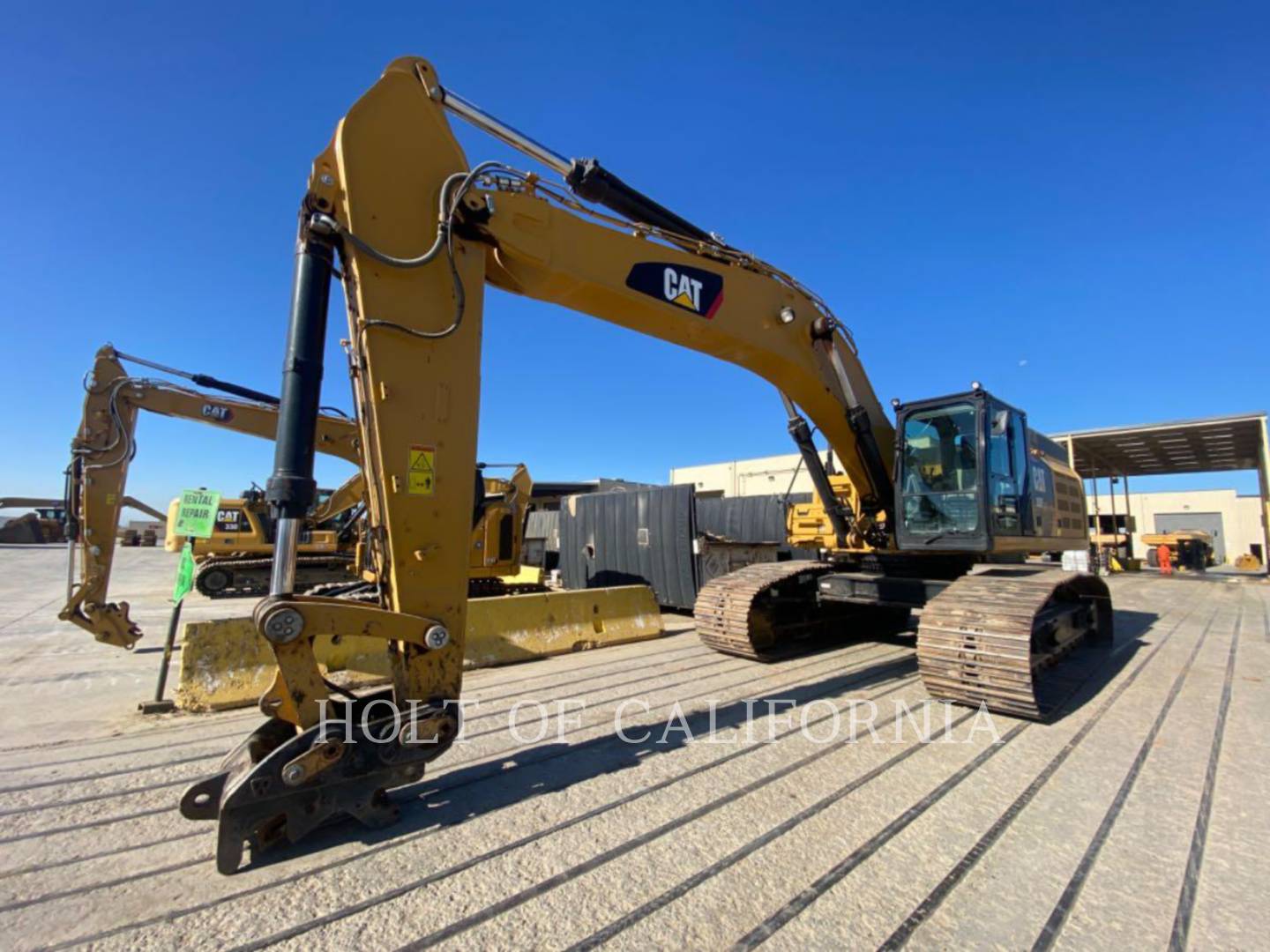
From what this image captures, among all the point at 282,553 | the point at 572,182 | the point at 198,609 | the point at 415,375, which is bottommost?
the point at 198,609

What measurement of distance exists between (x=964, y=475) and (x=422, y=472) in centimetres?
513

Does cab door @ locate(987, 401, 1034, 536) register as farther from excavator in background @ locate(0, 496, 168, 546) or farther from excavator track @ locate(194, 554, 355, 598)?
excavator in background @ locate(0, 496, 168, 546)

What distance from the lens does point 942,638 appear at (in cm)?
479

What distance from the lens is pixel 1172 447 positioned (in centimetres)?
2289

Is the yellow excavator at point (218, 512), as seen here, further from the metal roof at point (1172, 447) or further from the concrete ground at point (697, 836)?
the metal roof at point (1172, 447)

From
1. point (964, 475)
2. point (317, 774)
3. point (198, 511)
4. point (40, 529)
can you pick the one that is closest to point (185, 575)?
point (198, 511)

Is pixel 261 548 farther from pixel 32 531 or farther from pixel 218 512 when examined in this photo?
pixel 32 531

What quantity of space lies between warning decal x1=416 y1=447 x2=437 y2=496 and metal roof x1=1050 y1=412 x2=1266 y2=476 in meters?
24.7

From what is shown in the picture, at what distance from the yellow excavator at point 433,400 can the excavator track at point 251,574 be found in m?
11.8

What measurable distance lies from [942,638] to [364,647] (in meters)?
5.10

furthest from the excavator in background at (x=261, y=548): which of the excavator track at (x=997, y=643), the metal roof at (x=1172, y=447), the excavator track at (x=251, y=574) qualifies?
the metal roof at (x=1172, y=447)

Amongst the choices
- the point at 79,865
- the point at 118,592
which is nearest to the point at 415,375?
the point at 79,865

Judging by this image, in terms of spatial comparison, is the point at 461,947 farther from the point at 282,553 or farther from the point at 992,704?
the point at 992,704

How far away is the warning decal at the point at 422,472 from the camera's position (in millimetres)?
3035
